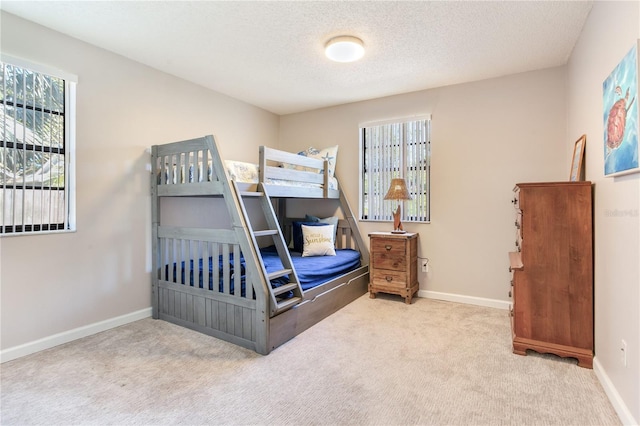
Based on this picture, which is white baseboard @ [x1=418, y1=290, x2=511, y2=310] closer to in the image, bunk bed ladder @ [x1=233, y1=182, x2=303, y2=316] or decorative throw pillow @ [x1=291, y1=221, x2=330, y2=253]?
decorative throw pillow @ [x1=291, y1=221, x2=330, y2=253]

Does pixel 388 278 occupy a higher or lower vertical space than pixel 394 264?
lower

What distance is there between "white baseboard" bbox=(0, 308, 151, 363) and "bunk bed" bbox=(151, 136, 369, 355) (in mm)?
188

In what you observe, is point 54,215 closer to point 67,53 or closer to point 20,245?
point 20,245

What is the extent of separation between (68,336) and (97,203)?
3.49ft

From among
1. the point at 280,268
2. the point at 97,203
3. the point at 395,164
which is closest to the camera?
the point at 97,203

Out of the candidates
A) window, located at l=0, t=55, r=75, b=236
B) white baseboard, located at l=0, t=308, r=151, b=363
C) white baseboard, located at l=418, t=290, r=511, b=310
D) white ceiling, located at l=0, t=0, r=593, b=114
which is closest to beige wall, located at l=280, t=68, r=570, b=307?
white baseboard, located at l=418, t=290, r=511, b=310

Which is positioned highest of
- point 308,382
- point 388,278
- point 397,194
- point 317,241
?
point 397,194

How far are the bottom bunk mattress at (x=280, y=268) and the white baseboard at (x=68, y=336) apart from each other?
0.47 meters

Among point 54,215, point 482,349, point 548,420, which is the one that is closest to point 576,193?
point 482,349

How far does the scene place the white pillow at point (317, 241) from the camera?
3.63 metres

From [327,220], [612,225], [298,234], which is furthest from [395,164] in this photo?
[612,225]

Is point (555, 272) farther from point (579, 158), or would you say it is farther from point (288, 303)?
point (288, 303)

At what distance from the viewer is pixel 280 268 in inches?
118

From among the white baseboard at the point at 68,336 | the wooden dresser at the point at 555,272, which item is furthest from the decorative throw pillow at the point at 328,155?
the white baseboard at the point at 68,336
